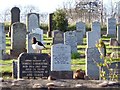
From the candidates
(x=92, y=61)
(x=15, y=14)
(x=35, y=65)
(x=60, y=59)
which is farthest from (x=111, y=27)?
(x=35, y=65)

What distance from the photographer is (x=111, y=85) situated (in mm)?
5715

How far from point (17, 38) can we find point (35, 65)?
980 cm

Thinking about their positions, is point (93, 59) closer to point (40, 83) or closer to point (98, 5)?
point (40, 83)

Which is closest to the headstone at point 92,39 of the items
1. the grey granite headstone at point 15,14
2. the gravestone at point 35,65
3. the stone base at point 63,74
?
the stone base at point 63,74

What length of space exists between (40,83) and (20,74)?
395cm

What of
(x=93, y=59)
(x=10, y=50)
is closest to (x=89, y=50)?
(x=93, y=59)

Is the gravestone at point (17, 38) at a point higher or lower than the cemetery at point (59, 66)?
higher

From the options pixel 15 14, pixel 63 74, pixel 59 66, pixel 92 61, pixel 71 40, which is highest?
pixel 15 14

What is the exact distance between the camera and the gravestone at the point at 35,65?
31.0 feet

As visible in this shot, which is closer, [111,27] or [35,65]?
[35,65]

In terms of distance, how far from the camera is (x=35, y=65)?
9.59m

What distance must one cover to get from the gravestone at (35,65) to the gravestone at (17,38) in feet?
30.3

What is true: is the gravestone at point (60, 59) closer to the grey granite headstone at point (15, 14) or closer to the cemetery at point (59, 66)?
the cemetery at point (59, 66)

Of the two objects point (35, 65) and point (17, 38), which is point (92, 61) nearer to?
point (35, 65)
